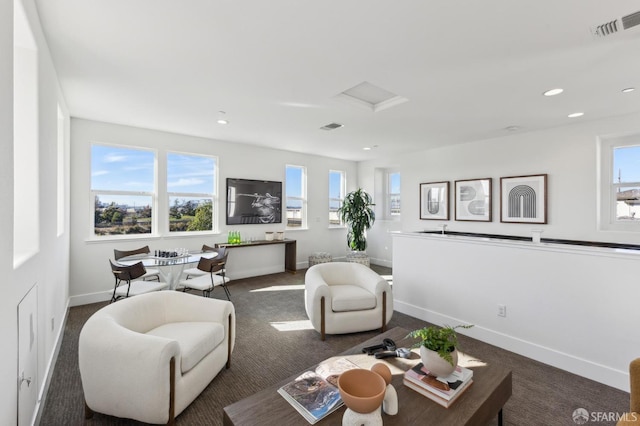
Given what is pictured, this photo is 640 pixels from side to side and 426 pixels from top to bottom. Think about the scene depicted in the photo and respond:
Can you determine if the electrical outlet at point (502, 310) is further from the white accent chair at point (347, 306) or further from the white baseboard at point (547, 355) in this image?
the white accent chair at point (347, 306)

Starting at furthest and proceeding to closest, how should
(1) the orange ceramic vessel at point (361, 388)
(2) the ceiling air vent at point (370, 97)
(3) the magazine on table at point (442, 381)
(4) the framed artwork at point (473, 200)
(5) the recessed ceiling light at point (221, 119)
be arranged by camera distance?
(4) the framed artwork at point (473, 200) → (5) the recessed ceiling light at point (221, 119) → (2) the ceiling air vent at point (370, 97) → (3) the magazine on table at point (442, 381) → (1) the orange ceramic vessel at point (361, 388)

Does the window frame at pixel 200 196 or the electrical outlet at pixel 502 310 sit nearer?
the electrical outlet at pixel 502 310

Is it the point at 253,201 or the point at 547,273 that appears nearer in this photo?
the point at 547,273

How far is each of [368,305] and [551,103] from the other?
10.8 feet

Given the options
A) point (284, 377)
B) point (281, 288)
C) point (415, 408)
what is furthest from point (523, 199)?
point (284, 377)

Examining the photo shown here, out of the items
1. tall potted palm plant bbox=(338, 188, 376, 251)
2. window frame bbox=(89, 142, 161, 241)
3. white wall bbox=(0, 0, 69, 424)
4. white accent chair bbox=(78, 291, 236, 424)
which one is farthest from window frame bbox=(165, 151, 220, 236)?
white accent chair bbox=(78, 291, 236, 424)

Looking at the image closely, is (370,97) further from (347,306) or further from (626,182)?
(626,182)

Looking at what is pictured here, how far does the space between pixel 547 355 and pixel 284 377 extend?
97.3 inches

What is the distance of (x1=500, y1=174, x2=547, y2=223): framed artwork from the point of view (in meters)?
4.59

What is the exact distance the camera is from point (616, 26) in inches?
79.0

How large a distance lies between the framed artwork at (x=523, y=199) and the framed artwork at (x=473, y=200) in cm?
24

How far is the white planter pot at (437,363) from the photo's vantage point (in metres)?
1.63

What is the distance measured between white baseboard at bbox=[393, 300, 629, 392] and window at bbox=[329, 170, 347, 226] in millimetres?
4226

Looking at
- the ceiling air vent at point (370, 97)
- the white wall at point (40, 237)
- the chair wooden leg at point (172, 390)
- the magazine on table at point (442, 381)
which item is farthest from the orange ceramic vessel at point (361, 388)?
the ceiling air vent at point (370, 97)
